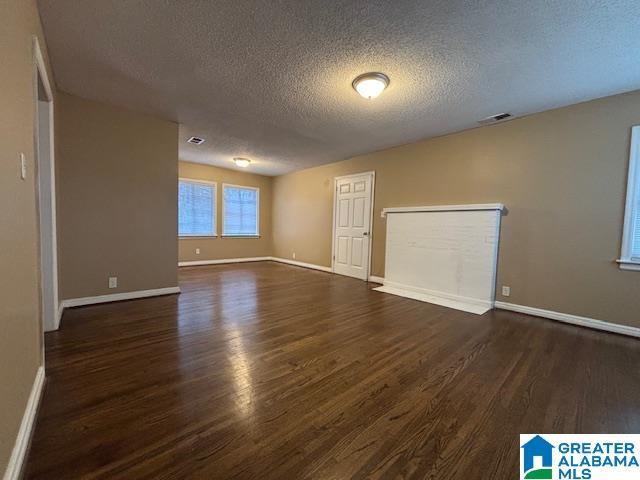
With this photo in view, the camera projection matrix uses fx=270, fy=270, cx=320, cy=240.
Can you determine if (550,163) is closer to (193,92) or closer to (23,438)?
(193,92)

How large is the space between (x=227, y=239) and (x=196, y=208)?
108 centimetres

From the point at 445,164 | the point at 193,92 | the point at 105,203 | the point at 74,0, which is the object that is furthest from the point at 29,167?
the point at 445,164

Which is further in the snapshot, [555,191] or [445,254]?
[445,254]

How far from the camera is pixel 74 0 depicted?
1.76 m

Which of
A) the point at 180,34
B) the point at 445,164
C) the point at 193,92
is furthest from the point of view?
the point at 445,164

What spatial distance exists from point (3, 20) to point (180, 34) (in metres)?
1.13

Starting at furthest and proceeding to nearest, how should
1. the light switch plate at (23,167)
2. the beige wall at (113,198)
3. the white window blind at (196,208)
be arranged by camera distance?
the white window blind at (196,208) < the beige wall at (113,198) < the light switch plate at (23,167)

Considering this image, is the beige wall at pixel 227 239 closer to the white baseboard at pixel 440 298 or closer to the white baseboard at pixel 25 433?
the white baseboard at pixel 440 298

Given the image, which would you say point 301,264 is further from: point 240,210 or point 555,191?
point 555,191

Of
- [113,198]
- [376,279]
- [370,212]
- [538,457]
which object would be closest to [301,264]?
[376,279]

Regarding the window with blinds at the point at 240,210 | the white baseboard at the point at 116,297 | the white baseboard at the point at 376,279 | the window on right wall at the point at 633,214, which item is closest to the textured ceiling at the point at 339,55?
the window on right wall at the point at 633,214

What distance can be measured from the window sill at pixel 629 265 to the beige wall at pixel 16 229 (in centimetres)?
461

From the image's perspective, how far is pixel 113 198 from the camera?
3.41 metres

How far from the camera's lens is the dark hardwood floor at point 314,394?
1195 mm
